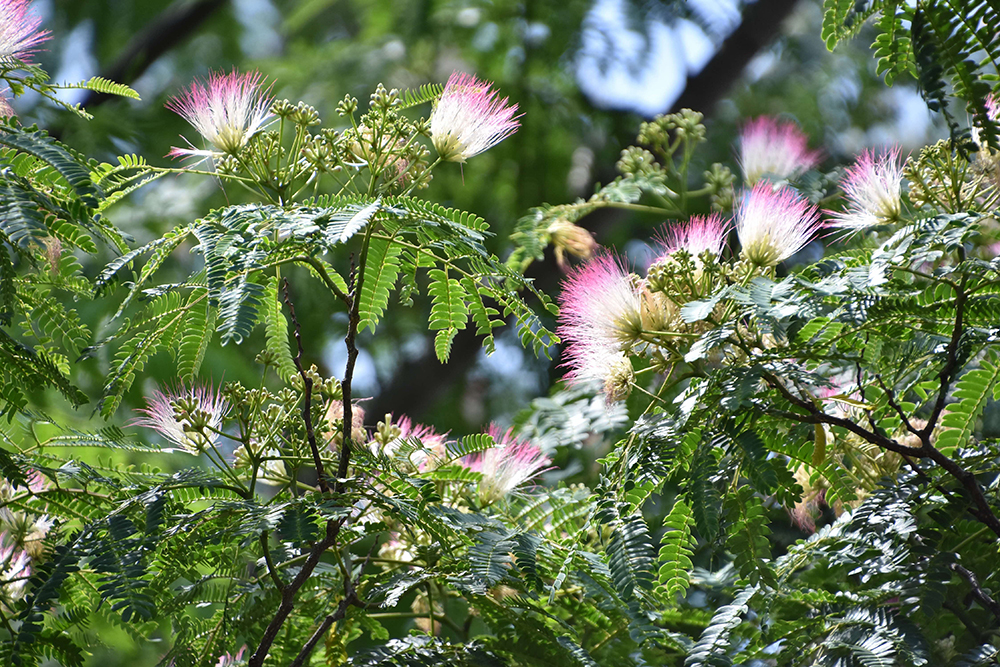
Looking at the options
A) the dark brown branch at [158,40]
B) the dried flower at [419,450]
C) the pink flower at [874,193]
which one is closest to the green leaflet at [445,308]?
the dried flower at [419,450]

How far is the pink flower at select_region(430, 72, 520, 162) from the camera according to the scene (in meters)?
2.34

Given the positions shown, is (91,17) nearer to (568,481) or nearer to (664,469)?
(568,481)

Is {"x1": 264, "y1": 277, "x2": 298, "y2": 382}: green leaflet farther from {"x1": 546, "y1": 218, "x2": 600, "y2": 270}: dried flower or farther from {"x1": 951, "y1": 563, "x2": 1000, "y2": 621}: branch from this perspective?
{"x1": 951, "y1": 563, "x2": 1000, "y2": 621}: branch

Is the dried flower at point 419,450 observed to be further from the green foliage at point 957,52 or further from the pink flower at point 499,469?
the green foliage at point 957,52

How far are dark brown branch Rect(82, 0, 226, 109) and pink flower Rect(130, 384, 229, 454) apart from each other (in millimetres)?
3643

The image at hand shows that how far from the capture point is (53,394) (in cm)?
509

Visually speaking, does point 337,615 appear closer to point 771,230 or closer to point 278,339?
point 278,339

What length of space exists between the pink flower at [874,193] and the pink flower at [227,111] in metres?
1.56

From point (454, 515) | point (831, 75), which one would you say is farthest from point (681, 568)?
point (831, 75)

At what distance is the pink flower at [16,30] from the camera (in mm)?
2143

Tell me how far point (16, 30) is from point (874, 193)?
224cm

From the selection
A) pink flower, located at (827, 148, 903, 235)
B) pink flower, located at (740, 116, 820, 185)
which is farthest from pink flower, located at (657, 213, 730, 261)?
pink flower, located at (740, 116, 820, 185)

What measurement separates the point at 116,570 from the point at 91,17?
7133 mm

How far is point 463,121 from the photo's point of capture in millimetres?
2350
